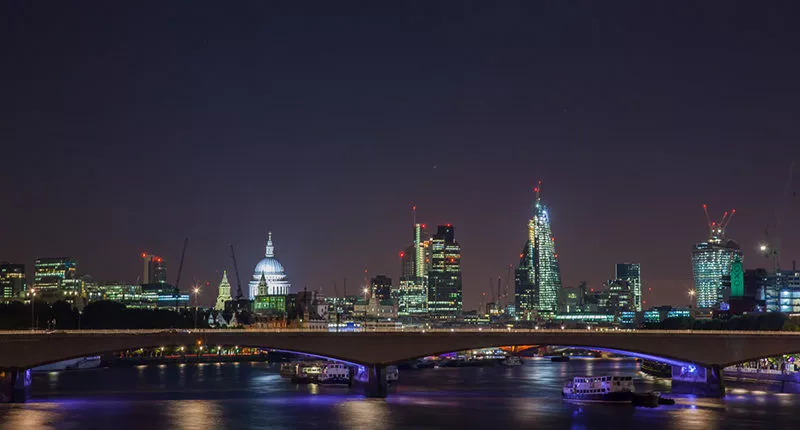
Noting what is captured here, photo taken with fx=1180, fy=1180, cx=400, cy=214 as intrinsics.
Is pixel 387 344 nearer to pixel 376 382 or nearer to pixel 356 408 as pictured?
pixel 376 382

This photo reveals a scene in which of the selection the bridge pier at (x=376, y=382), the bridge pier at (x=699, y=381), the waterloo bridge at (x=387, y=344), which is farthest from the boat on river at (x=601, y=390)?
the bridge pier at (x=376, y=382)

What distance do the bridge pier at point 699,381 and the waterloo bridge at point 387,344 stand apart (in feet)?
0.38

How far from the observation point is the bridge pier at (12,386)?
397 ft

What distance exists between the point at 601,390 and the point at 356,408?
95.1ft

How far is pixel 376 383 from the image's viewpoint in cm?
13250

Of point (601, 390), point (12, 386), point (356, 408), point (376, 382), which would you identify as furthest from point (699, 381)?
point (12, 386)

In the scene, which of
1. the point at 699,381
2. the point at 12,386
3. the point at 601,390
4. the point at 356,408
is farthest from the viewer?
the point at 699,381

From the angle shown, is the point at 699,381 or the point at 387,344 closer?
the point at 387,344

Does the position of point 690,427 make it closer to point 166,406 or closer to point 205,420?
point 205,420

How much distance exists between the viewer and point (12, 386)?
398 feet

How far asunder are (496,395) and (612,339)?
1513 cm

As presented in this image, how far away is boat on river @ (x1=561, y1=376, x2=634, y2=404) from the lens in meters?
127

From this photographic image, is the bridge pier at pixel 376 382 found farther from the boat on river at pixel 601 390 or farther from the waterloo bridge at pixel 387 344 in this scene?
the boat on river at pixel 601 390

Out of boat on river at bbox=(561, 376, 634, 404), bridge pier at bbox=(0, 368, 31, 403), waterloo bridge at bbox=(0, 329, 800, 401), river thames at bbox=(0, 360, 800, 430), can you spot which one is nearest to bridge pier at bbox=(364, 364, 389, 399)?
waterloo bridge at bbox=(0, 329, 800, 401)
